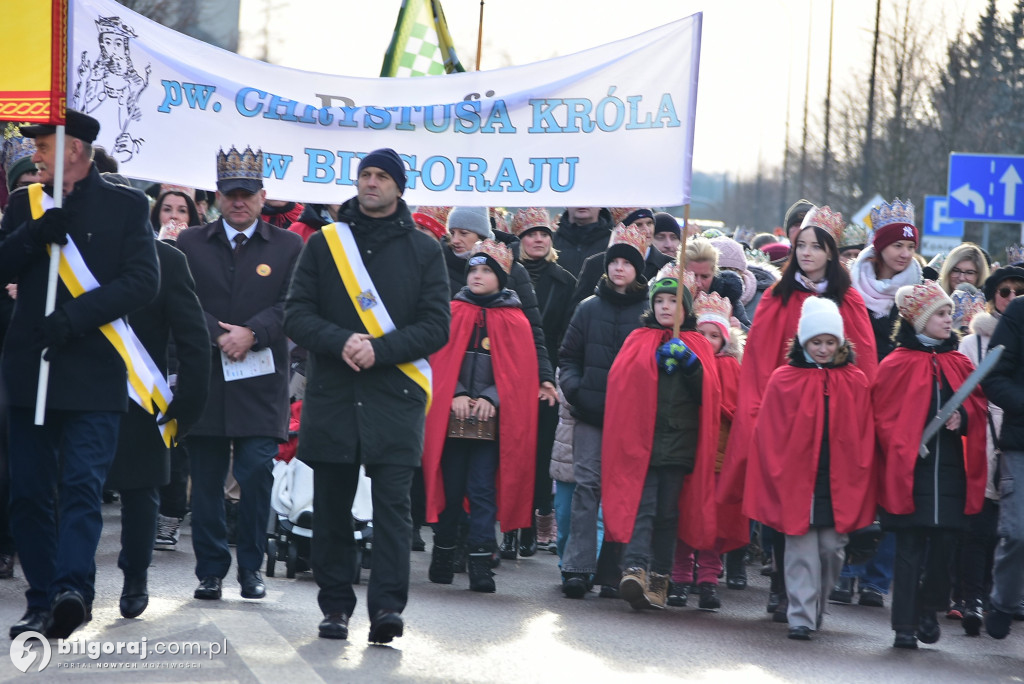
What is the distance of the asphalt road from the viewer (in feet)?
21.8

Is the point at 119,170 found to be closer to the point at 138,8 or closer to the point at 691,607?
the point at 691,607

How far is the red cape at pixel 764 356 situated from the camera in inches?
370

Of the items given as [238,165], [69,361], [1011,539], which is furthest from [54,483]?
[1011,539]

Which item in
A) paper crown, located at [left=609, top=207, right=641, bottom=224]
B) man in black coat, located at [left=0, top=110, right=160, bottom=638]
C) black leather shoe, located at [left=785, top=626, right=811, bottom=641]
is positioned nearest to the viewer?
man in black coat, located at [left=0, top=110, right=160, bottom=638]

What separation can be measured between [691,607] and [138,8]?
2227 centimetres

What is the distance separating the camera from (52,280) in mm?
6840

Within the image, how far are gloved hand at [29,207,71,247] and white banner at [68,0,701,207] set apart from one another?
254 cm

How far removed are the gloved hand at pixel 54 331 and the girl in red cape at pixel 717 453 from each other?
436cm

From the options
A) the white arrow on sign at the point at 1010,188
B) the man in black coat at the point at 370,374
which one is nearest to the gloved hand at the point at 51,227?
the man in black coat at the point at 370,374

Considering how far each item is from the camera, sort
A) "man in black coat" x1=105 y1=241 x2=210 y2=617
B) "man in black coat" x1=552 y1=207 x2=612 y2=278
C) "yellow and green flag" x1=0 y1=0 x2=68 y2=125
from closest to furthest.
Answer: "yellow and green flag" x1=0 y1=0 x2=68 y2=125 < "man in black coat" x1=105 y1=241 x2=210 y2=617 < "man in black coat" x1=552 y1=207 x2=612 y2=278

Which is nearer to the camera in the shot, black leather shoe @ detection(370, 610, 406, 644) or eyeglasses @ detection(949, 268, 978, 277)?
black leather shoe @ detection(370, 610, 406, 644)

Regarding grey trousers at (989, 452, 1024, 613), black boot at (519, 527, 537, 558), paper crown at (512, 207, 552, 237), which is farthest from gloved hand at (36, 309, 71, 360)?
paper crown at (512, 207, 552, 237)

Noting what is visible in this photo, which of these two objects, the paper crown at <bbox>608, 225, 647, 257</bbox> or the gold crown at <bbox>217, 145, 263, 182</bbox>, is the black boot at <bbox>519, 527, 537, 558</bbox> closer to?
the paper crown at <bbox>608, 225, 647, 257</bbox>

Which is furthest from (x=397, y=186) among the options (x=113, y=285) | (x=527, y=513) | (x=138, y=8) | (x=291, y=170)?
(x=138, y=8)
